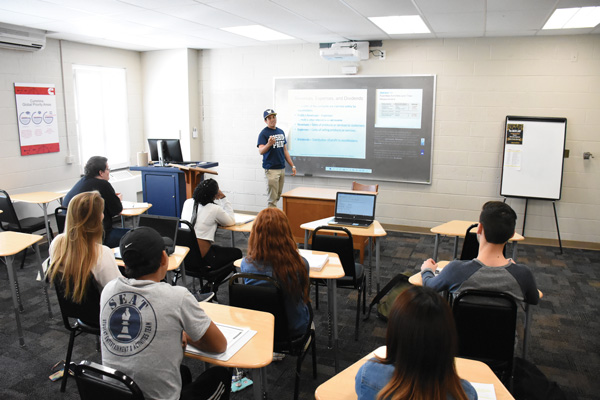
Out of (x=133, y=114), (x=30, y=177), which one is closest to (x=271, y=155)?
(x=133, y=114)

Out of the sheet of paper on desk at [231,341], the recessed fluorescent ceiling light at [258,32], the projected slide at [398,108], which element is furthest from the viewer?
the projected slide at [398,108]

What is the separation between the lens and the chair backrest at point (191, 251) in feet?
11.8

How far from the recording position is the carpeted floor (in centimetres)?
294

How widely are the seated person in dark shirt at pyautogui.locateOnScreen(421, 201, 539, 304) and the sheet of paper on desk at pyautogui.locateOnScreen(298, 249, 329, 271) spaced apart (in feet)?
2.82

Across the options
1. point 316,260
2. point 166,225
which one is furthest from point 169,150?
point 316,260

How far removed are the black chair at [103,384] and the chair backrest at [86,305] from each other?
1003 mm

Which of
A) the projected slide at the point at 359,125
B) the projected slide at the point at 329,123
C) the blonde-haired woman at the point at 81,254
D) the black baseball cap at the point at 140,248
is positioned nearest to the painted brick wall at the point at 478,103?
the projected slide at the point at 359,125

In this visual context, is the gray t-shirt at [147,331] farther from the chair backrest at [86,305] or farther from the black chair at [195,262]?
the black chair at [195,262]

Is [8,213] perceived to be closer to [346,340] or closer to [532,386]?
[346,340]

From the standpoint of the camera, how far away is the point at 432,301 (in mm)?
1229

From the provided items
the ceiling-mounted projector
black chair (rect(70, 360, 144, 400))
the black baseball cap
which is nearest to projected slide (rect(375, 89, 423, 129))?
the ceiling-mounted projector

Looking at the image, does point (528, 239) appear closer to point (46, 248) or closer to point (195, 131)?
point (195, 131)

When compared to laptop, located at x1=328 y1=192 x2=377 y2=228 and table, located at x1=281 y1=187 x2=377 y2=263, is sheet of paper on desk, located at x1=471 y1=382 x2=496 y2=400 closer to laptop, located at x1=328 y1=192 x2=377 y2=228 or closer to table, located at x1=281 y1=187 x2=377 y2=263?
laptop, located at x1=328 y1=192 x2=377 y2=228

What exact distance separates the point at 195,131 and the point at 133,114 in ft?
3.51
